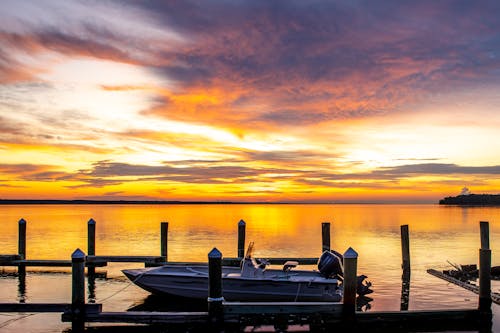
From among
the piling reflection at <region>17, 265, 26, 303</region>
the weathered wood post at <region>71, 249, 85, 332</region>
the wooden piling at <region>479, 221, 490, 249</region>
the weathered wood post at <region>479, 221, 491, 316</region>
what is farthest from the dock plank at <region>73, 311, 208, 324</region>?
the wooden piling at <region>479, 221, 490, 249</region>

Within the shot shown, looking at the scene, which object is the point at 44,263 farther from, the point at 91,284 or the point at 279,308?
the point at 279,308

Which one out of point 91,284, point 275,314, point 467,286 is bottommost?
point 91,284

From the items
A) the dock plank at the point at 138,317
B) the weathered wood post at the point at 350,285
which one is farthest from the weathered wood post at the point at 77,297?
the weathered wood post at the point at 350,285

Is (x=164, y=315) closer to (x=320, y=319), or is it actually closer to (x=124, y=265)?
(x=320, y=319)

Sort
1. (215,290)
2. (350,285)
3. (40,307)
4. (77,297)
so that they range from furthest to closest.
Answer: (350,285), (215,290), (77,297), (40,307)

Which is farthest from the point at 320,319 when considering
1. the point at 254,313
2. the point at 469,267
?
the point at 469,267

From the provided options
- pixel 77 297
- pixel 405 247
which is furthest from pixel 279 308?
pixel 405 247

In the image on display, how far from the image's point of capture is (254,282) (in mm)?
17172

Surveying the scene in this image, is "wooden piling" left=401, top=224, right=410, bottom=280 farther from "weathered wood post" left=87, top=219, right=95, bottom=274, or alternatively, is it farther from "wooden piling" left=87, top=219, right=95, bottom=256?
"wooden piling" left=87, top=219, right=95, bottom=256

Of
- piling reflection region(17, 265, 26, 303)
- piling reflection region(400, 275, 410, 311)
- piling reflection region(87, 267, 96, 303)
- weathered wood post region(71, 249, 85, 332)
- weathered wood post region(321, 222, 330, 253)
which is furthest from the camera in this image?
weathered wood post region(321, 222, 330, 253)

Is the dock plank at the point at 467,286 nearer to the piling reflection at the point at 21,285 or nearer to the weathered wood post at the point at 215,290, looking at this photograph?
the weathered wood post at the point at 215,290

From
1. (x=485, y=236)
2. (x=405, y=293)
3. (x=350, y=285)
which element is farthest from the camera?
(x=405, y=293)

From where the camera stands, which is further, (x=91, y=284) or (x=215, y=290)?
(x=91, y=284)

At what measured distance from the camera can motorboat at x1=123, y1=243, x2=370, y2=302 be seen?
56.3ft
